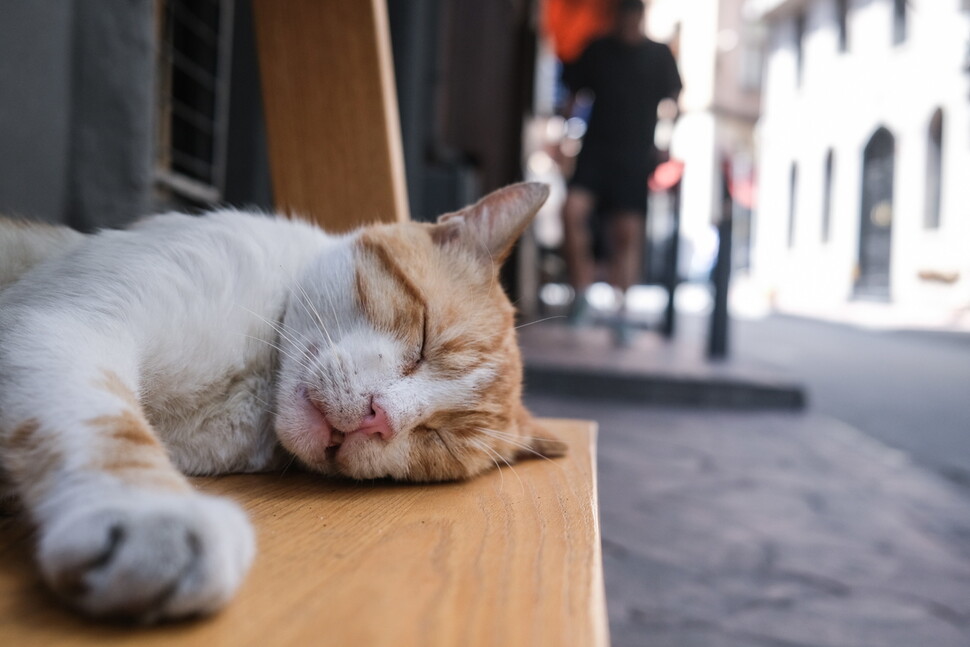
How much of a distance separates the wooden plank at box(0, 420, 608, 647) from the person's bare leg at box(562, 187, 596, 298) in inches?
187

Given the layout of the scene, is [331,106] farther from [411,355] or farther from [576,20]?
[576,20]

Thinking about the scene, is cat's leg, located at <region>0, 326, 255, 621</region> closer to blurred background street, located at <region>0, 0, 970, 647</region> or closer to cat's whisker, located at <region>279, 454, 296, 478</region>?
cat's whisker, located at <region>279, 454, 296, 478</region>

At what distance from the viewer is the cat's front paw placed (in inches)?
22.7

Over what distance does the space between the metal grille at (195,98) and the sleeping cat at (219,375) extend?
154 cm

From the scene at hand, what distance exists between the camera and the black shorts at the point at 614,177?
551 cm

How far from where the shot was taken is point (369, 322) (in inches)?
48.3

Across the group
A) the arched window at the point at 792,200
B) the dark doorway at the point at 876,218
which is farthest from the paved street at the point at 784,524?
the arched window at the point at 792,200

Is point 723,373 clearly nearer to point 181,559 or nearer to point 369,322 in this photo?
point 369,322

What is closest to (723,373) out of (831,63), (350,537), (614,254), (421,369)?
(614,254)

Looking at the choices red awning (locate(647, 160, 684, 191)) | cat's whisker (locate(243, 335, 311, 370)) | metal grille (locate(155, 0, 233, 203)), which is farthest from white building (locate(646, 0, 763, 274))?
cat's whisker (locate(243, 335, 311, 370))

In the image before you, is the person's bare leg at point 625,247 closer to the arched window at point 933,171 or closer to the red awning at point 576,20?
the red awning at point 576,20

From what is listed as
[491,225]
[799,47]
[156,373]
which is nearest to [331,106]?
[491,225]

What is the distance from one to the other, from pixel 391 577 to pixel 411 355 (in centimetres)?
54

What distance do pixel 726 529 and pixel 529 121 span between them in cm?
615
